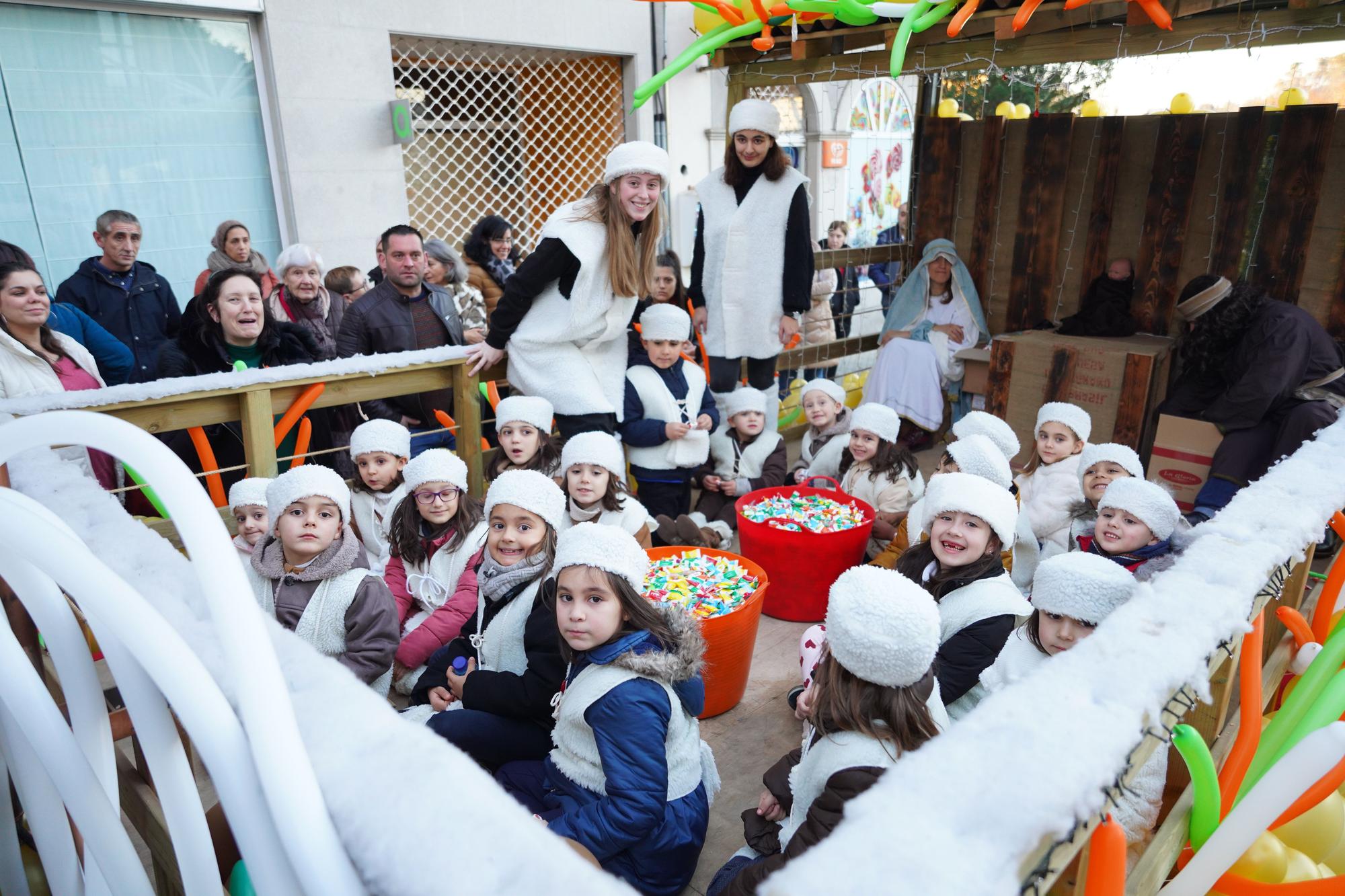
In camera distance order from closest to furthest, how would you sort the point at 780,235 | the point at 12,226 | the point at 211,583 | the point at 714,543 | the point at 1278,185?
1. the point at 211,583
2. the point at 714,543
3. the point at 780,235
4. the point at 1278,185
5. the point at 12,226

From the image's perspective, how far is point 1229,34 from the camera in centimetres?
374

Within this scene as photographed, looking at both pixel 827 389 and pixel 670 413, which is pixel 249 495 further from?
pixel 827 389

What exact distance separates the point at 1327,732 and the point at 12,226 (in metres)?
6.30

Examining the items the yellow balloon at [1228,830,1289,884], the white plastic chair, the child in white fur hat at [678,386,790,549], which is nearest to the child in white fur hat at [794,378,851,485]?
the child in white fur hat at [678,386,790,549]

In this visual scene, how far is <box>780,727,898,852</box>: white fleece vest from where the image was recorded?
59.3 inches

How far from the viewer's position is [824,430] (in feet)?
13.8

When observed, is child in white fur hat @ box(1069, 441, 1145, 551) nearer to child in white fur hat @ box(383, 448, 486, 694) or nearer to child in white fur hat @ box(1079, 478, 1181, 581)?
child in white fur hat @ box(1079, 478, 1181, 581)

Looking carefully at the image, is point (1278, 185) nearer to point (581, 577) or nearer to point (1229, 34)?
point (1229, 34)

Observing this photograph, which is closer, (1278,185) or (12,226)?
(1278,185)

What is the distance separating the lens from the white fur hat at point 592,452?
291cm

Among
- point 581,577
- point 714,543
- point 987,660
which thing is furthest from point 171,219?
point 987,660

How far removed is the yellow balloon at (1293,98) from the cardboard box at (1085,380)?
131cm

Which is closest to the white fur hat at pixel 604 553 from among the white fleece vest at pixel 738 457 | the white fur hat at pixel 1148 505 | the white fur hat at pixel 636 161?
the white fur hat at pixel 1148 505

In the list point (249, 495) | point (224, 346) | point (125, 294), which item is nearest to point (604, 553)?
point (249, 495)
